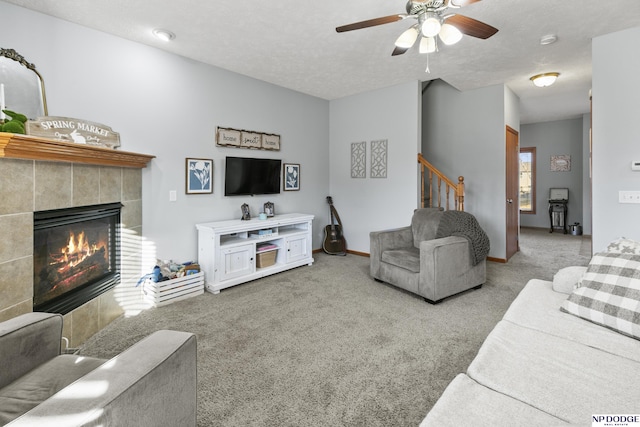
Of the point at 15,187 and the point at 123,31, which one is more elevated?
the point at 123,31

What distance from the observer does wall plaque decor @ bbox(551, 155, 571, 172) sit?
293 inches

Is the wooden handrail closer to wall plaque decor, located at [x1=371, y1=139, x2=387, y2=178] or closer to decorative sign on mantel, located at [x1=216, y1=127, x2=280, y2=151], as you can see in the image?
wall plaque decor, located at [x1=371, y1=139, x2=387, y2=178]

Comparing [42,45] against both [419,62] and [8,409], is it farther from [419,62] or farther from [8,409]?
[419,62]

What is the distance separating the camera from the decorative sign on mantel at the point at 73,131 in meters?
2.31

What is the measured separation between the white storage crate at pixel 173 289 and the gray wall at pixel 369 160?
2659mm

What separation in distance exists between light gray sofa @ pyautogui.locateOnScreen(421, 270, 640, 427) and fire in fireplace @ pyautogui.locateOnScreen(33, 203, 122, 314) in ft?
8.03

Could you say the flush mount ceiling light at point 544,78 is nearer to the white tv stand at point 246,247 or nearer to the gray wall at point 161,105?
the gray wall at point 161,105

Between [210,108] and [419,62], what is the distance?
254 cm

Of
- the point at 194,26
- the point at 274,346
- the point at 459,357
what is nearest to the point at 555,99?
the point at 459,357

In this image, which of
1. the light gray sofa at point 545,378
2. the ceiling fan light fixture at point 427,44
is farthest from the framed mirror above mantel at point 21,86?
the light gray sofa at point 545,378

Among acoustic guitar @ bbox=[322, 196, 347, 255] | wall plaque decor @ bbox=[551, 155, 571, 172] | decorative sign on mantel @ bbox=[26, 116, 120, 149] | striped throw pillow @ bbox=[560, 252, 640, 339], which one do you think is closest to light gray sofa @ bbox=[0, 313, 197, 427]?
decorative sign on mantel @ bbox=[26, 116, 120, 149]

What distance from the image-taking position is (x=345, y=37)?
3043 millimetres

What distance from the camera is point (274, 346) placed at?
228 cm

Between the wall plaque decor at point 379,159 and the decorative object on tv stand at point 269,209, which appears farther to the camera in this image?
the wall plaque decor at point 379,159
